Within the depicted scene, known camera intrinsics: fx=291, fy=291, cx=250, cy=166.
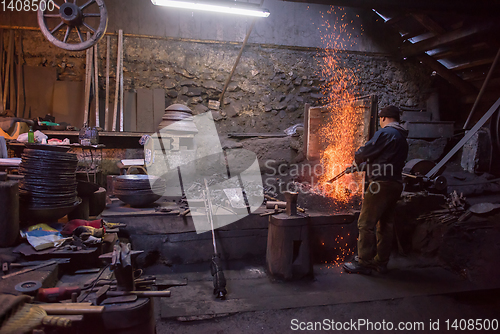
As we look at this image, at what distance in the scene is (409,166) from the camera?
584 cm

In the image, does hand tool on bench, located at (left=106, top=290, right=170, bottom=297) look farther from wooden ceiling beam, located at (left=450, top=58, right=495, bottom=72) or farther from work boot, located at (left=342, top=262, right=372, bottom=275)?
wooden ceiling beam, located at (left=450, top=58, right=495, bottom=72)

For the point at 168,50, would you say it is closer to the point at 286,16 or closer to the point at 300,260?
the point at 286,16

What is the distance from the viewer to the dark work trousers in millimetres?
3971

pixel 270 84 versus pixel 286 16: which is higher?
pixel 286 16

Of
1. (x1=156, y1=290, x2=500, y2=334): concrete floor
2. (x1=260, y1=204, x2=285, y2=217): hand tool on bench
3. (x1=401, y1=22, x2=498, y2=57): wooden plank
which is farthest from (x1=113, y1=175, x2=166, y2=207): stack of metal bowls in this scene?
(x1=401, y1=22, x2=498, y2=57): wooden plank

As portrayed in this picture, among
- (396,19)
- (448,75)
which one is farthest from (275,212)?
(448,75)

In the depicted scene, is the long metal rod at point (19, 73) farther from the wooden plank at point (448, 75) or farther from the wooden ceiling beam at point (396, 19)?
the wooden plank at point (448, 75)

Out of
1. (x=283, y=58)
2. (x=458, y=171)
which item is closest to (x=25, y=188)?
(x=283, y=58)

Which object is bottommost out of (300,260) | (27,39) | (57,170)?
(300,260)

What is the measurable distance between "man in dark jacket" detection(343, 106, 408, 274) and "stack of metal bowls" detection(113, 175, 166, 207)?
3075 millimetres

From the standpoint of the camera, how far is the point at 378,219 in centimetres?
404

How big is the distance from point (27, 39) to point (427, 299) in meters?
9.56

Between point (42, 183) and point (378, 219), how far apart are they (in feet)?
13.4

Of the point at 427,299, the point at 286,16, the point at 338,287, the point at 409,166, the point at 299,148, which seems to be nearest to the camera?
the point at 427,299
